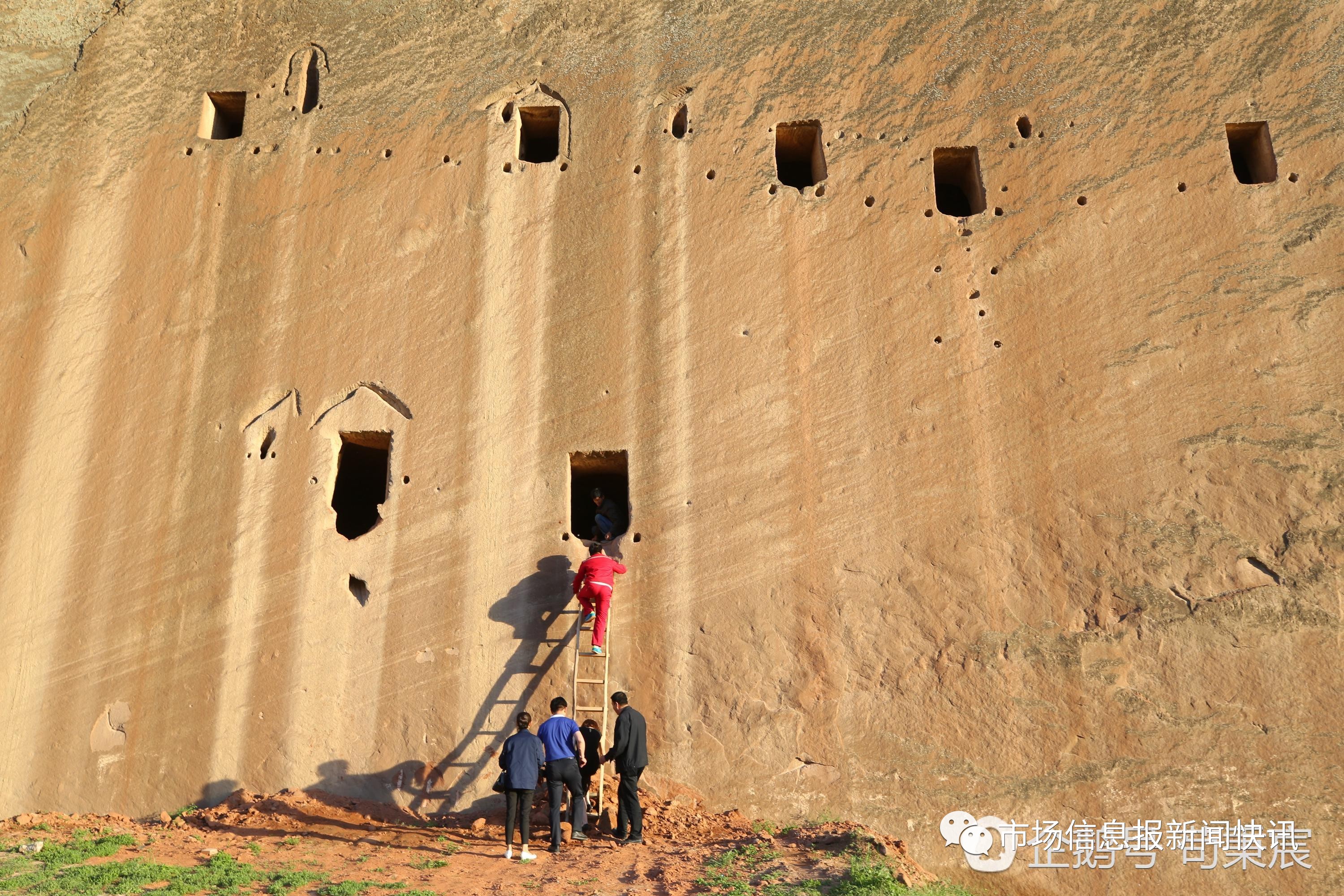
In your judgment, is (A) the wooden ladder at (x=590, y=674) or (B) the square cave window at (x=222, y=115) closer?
(A) the wooden ladder at (x=590, y=674)

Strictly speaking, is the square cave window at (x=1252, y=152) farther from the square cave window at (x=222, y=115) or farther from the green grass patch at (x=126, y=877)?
the square cave window at (x=222, y=115)

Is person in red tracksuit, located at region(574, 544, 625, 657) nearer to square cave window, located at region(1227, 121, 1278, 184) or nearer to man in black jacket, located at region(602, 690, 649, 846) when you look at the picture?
man in black jacket, located at region(602, 690, 649, 846)

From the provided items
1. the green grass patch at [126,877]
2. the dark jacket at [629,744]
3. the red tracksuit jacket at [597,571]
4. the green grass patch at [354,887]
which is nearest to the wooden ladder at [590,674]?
the red tracksuit jacket at [597,571]

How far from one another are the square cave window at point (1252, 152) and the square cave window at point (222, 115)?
7.07 metres

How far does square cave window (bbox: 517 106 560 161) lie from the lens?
8.73 meters

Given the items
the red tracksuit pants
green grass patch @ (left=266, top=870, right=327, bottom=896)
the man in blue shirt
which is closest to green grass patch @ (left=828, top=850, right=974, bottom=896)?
the man in blue shirt

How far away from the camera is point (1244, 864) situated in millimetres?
A: 6508

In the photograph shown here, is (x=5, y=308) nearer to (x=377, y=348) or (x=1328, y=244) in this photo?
(x=377, y=348)

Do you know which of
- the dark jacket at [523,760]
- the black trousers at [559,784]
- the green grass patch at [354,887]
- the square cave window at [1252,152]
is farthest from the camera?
the square cave window at [1252,152]

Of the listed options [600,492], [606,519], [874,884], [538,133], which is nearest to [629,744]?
[874,884]

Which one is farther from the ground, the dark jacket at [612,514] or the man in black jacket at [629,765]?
the dark jacket at [612,514]

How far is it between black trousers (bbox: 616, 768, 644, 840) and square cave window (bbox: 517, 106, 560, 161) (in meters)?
4.45

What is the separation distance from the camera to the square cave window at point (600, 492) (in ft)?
25.2

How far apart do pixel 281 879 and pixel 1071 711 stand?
4.32m
